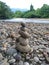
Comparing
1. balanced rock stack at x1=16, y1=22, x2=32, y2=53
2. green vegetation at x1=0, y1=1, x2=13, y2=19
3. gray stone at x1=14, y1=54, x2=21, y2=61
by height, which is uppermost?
balanced rock stack at x1=16, y1=22, x2=32, y2=53

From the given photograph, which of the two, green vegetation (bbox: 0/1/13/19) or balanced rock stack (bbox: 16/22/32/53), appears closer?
balanced rock stack (bbox: 16/22/32/53)

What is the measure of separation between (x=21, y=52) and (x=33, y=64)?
324 millimetres

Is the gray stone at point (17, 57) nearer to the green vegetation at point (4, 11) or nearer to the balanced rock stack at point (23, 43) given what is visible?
the balanced rock stack at point (23, 43)

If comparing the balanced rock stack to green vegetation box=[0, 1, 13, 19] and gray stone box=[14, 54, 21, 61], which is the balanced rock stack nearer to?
gray stone box=[14, 54, 21, 61]

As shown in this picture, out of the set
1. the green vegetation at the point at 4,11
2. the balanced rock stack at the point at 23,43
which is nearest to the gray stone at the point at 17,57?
the balanced rock stack at the point at 23,43

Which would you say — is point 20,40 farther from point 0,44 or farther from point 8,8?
point 8,8

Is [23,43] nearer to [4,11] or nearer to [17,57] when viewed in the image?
[17,57]

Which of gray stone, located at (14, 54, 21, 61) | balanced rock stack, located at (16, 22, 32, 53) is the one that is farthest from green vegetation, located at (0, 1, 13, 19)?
gray stone, located at (14, 54, 21, 61)

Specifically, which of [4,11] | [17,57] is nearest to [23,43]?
[17,57]

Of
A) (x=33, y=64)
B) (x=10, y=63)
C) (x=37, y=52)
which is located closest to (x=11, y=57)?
(x=10, y=63)

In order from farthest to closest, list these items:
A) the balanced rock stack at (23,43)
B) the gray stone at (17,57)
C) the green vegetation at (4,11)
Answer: the green vegetation at (4,11) < the balanced rock stack at (23,43) < the gray stone at (17,57)

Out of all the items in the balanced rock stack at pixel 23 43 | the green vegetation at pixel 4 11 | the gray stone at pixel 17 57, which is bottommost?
the green vegetation at pixel 4 11

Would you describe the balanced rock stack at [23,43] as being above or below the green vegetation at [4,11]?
above

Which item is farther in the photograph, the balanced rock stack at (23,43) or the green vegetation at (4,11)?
the green vegetation at (4,11)
